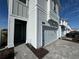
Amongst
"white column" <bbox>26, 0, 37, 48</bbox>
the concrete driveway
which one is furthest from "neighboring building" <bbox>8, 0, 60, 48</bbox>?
the concrete driveway

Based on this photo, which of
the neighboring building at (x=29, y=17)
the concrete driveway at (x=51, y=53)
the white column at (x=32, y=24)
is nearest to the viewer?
the concrete driveway at (x=51, y=53)

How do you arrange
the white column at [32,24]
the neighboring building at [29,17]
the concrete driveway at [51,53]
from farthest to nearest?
the white column at [32,24] < the neighboring building at [29,17] < the concrete driveway at [51,53]

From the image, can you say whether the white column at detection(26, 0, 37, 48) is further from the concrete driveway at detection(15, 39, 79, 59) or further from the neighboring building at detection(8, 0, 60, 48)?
the concrete driveway at detection(15, 39, 79, 59)

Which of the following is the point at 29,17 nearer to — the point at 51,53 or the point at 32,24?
the point at 32,24

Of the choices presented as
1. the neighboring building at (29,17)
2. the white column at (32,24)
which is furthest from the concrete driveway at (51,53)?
the white column at (32,24)

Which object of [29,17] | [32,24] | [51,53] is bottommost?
[51,53]

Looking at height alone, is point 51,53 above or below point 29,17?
below

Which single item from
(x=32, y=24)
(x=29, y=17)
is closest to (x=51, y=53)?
(x=32, y=24)

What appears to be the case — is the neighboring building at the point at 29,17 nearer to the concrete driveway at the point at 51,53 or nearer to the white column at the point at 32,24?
the white column at the point at 32,24

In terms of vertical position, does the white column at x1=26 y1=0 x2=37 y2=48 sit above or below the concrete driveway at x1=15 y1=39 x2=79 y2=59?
above

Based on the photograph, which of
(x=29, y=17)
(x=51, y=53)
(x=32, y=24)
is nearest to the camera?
(x=51, y=53)

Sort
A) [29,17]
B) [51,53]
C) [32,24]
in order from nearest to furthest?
[51,53] → [32,24] → [29,17]

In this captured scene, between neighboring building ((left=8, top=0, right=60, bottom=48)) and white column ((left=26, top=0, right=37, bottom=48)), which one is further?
white column ((left=26, top=0, right=37, bottom=48))

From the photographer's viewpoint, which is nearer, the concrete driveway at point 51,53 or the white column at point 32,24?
the concrete driveway at point 51,53
